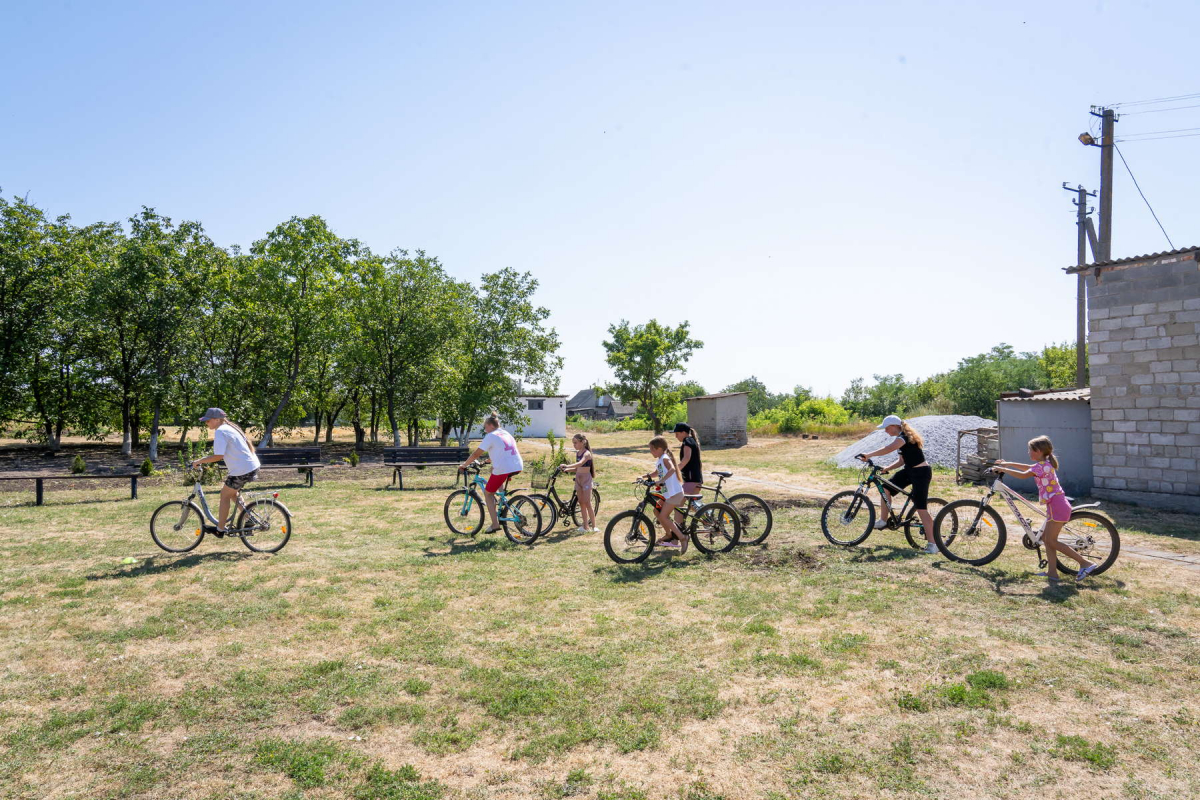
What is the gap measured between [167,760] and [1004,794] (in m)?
4.65

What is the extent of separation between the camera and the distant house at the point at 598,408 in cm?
8200

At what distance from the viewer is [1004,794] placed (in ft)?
11.6

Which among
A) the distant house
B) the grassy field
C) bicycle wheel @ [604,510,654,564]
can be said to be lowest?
the grassy field

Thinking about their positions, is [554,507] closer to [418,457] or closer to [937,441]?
[418,457]

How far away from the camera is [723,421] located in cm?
3519

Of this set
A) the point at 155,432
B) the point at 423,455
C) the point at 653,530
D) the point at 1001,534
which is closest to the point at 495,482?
the point at 653,530

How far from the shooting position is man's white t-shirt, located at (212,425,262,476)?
28.7 feet

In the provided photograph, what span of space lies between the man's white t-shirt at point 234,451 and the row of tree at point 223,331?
17626 mm

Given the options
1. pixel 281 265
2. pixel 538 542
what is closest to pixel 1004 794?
pixel 538 542

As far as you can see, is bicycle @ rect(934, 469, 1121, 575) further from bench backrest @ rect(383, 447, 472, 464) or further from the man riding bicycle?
bench backrest @ rect(383, 447, 472, 464)

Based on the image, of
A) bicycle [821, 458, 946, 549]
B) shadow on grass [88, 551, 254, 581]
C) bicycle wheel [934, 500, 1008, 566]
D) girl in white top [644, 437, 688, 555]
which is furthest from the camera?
bicycle [821, 458, 946, 549]

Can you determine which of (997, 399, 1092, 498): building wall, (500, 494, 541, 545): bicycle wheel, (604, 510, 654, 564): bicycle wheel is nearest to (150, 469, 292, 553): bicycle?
(500, 494, 541, 545): bicycle wheel

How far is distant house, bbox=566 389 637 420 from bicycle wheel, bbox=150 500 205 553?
7015 centimetres

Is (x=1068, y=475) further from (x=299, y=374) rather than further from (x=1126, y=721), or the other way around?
(x=299, y=374)
